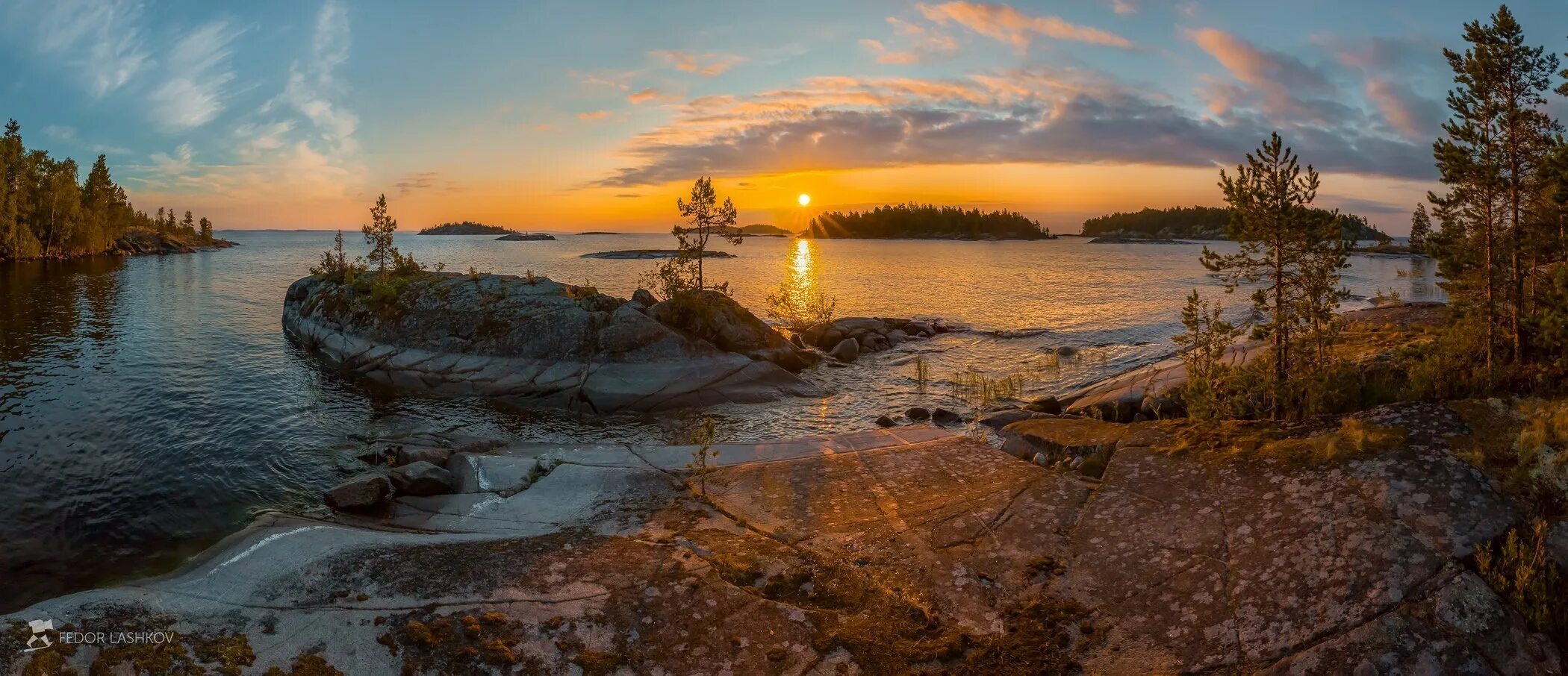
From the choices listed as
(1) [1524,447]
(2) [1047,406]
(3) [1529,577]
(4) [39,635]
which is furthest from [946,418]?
(4) [39,635]

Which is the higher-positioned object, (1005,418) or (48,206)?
(48,206)

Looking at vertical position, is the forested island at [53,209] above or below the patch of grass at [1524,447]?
above

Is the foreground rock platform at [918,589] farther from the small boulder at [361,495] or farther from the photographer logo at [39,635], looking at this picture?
the small boulder at [361,495]

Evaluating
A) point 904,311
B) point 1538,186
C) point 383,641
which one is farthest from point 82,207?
point 1538,186

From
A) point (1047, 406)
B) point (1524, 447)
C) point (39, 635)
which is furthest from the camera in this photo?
point (1047, 406)

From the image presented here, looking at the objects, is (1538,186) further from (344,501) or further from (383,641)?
(344,501)

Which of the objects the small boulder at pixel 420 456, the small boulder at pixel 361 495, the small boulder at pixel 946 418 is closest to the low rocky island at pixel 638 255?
the small boulder at pixel 946 418

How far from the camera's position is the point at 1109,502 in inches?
442

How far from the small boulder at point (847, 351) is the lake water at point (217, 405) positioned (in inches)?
36.4

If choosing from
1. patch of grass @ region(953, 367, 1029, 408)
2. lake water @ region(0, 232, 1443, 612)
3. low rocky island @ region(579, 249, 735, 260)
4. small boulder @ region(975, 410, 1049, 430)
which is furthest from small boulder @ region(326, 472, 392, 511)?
low rocky island @ region(579, 249, 735, 260)

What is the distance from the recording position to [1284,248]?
545 inches

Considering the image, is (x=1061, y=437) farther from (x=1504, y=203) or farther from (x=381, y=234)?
(x=381, y=234)

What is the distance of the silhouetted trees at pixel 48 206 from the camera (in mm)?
85688

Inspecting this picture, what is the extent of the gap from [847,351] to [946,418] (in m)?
13.3
